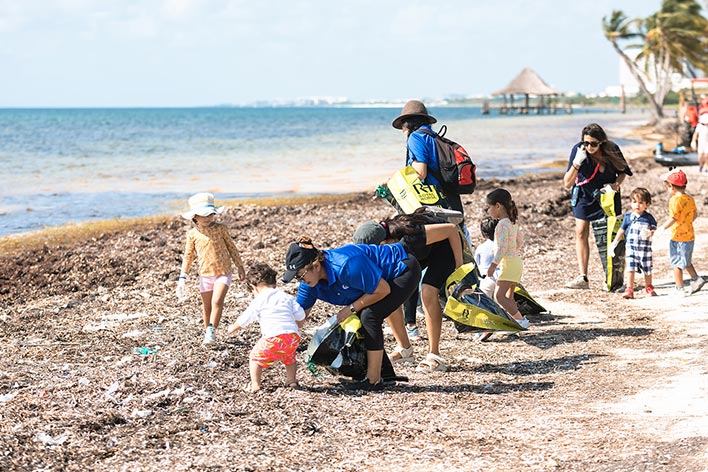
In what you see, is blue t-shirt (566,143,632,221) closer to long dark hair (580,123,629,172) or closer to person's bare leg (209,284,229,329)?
long dark hair (580,123,629,172)

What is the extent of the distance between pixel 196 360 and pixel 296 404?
1.24 m

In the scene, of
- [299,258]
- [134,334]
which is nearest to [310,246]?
[299,258]

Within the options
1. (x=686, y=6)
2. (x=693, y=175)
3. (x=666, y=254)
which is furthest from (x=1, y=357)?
(x=686, y=6)

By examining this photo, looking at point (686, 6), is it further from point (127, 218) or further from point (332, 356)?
point (332, 356)

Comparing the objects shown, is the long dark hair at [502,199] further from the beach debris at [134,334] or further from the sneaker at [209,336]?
the beach debris at [134,334]

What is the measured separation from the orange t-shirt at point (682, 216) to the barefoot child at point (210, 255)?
13.8 ft

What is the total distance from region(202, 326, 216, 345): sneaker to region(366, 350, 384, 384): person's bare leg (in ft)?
5.33

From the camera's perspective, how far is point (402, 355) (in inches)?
251

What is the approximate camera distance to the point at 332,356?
579 centimetres

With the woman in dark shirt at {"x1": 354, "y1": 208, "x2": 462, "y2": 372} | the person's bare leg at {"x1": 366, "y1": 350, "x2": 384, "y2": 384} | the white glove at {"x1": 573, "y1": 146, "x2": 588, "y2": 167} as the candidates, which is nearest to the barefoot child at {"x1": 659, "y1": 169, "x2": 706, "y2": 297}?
the white glove at {"x1": 573, "y1": 146, "x2": 588, "y2": 167}

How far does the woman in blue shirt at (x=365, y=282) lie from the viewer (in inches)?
212

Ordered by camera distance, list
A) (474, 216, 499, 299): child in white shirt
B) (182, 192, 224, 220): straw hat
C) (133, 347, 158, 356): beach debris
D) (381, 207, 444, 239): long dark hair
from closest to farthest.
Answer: (381, 207, 444, 239): long dark hair
(133, 347, 158, 356): beach debris
(182, 192, 224, 220): straw hat
(474, 216, 499, 299): child in white shirt

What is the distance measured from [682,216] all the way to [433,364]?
352 cm

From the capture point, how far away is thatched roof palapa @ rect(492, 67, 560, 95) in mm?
78375
